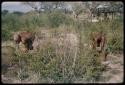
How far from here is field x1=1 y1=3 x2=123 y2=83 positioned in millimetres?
3141

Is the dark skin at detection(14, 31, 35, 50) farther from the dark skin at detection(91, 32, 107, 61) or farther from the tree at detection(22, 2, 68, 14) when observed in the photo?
the dark skin at detection(91, 32, 107, 61)

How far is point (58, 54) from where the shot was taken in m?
3.33

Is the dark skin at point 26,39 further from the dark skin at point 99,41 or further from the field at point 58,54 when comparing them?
the dark skin at point 99,41

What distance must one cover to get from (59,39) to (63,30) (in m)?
0.12

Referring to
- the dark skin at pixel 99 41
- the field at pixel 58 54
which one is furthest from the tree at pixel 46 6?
the dark skin at pixel 99 41

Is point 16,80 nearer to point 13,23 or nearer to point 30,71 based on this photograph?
point 30,71

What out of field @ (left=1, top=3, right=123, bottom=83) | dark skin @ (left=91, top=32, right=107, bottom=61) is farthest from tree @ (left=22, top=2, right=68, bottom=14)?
dark skin @ (left=91, top=32, right=107, bottom=61)

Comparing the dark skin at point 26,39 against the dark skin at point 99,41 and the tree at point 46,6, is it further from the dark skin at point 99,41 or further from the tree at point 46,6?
the dark skin at point 99,41

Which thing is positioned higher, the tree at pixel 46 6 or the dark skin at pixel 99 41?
the tree at pixel 46 6

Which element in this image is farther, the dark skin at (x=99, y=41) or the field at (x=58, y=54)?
the dark skin at (x=99, y=41)

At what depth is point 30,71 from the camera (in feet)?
10.7

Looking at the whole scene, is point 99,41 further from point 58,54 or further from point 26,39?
point 26,39

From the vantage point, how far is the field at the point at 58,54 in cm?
314

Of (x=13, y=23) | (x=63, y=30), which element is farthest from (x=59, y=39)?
(x=13, y=23)
